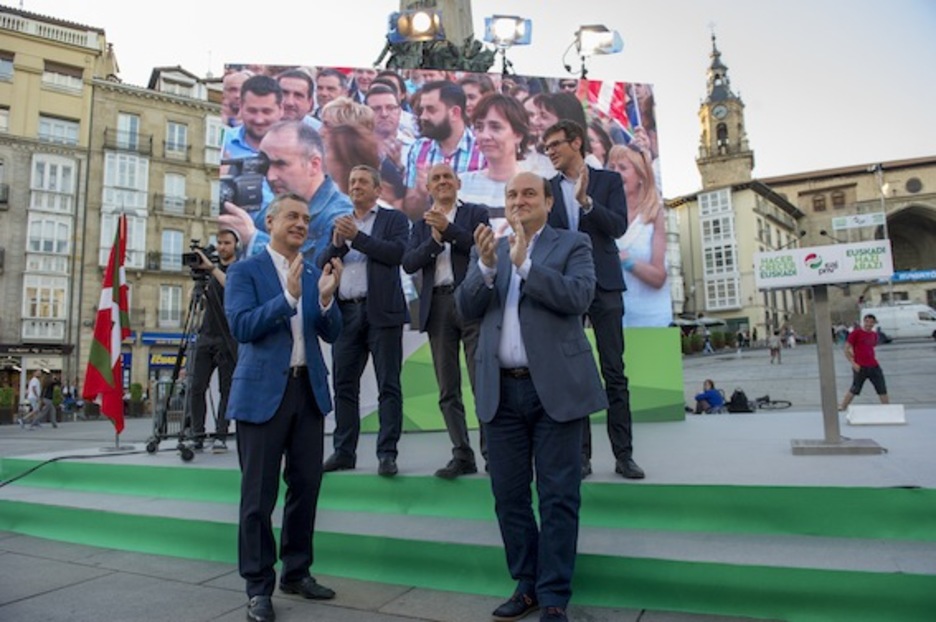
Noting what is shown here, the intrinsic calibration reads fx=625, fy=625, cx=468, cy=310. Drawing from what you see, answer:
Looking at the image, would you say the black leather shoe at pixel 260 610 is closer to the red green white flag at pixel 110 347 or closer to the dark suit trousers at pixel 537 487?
the dark suit trousers at pixel 537 487

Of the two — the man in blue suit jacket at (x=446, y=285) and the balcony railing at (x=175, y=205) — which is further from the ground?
the balcony railing at (x=175, y=205)

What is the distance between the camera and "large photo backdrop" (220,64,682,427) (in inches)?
307

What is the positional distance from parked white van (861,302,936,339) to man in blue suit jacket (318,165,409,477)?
36914 mm

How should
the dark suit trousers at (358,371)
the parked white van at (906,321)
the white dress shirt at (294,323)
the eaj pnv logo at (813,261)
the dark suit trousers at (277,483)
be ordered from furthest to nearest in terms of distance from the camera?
the parked white van at (906,321)
the eaj pnv logo at (813,261)
the dark suit trousers at (358,371)
the white dress shirt at (294,323)
the dark suit trousers at (277,483)

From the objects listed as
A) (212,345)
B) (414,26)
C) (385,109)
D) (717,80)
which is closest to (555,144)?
(212,345)

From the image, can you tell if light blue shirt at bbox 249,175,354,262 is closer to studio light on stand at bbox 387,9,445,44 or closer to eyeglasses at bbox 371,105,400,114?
eyeglasses at bbox 371,105,400,114

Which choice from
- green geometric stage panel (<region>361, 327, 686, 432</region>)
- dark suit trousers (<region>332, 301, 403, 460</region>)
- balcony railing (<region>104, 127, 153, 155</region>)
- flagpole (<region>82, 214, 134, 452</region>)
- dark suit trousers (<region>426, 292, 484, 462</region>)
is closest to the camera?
dark suit trousers (<region>426, 292, 484, 462</region>)

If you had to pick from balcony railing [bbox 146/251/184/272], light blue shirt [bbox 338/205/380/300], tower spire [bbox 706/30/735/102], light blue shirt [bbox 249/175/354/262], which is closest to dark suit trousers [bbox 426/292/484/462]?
light blue shirt [bbox 338/205/380/300]

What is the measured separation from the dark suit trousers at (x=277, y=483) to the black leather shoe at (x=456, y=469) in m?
0.74

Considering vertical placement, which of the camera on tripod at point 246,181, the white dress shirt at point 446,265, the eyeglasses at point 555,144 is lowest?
the white dress shirt at point 446,265

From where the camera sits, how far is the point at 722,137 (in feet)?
202

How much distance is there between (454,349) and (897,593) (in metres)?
2.36

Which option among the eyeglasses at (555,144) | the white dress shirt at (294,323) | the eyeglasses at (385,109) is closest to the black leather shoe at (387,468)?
the white dress shirt at (294,323)

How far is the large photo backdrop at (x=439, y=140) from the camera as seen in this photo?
25.6ft
